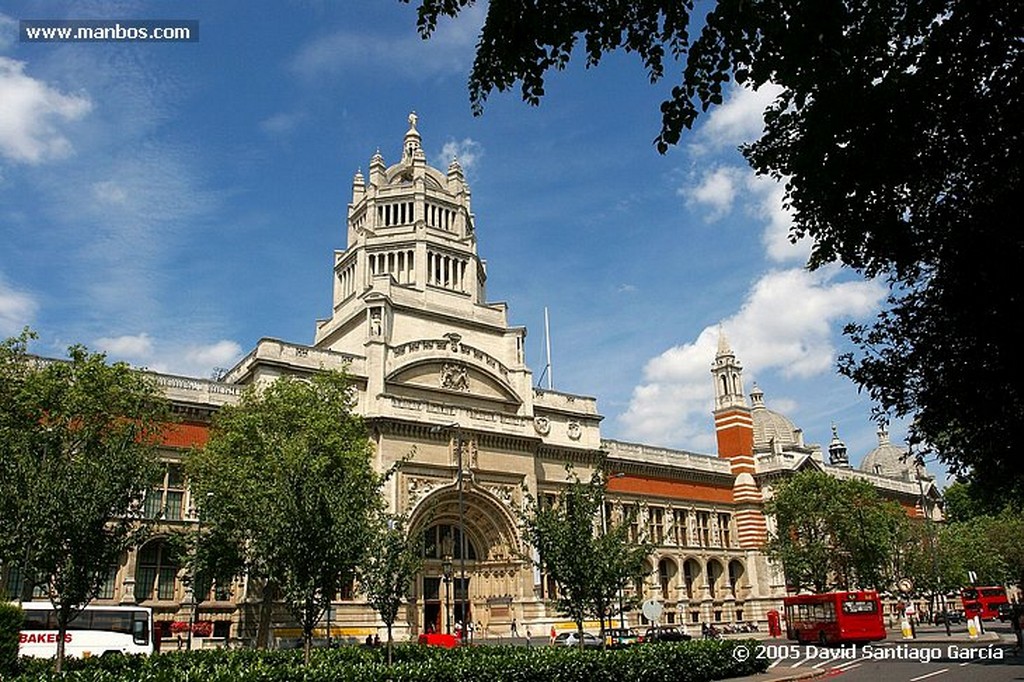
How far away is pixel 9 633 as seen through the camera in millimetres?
23078

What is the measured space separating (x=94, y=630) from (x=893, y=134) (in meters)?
35.6

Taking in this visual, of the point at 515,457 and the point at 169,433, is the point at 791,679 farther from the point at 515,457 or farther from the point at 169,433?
the point at 169,433

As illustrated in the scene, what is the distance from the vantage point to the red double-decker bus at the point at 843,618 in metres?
39.9

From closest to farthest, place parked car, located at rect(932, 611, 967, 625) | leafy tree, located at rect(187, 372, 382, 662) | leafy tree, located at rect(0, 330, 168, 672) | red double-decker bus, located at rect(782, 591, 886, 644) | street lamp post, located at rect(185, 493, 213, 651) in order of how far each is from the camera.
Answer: leafy tree, located at rect(0, 330, 168, 672) < leafy tree, located at rect(187, 372, 382, 662) < street lamp post, located at rect(185, 493, 213, 651) < red double-decker bus, located at rect(782, 591, 886, 644) < parked car, located at rect(932, 611, 967, 625)

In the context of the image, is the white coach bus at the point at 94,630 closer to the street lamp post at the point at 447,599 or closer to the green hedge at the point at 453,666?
the green hedge at the point at 453,666

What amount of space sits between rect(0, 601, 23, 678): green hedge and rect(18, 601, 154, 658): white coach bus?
28.4ft

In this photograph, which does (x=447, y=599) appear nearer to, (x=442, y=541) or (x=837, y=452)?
(x=442, y=541)

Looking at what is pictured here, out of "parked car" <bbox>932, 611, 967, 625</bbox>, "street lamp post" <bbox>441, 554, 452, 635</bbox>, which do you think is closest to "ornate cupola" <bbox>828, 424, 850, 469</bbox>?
"parked car" <bbox>932, 611, 967, 625</bbox>

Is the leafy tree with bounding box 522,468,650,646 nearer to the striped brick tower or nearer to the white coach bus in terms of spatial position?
the white coach bus

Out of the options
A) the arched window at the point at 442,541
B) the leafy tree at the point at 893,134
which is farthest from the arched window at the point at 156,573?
the leafy tree at the point at 893,134

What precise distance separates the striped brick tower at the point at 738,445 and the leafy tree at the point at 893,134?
56.1 m

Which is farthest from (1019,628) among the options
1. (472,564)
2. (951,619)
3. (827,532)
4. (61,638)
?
(951,619)

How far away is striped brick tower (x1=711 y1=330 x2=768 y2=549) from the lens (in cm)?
6831

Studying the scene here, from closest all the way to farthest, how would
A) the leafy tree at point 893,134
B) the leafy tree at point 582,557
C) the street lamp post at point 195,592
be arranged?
the leafy tree at point 893,134 → the leafy tree at point 582,557 → the street lamp post at point 195,592
